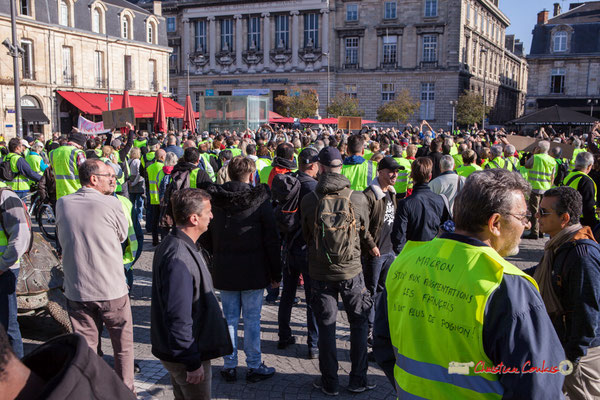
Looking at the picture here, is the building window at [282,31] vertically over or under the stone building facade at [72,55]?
over

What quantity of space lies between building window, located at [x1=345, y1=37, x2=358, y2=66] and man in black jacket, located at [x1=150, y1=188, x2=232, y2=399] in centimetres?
4848

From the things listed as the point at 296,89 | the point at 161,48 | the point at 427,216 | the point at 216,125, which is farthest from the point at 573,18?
the point at 427,216

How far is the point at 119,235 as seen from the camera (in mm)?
4270

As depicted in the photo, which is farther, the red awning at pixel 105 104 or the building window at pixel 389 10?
the building window at pixel 389 10

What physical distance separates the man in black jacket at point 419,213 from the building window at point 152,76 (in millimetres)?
38524

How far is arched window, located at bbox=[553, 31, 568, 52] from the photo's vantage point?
47.0 metres

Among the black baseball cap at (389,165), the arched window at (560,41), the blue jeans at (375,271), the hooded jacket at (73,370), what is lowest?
the blue jeans at (375,271)

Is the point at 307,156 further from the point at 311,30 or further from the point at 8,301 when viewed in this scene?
the point at 311,30

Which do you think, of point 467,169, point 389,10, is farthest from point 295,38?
point 467,169

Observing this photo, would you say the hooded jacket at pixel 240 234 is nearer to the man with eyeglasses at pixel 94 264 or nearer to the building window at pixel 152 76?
the man with eyeglasses at pixel 94 264

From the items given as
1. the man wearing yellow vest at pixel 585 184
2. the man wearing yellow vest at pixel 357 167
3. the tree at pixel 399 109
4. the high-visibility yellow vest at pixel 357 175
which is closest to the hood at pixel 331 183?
the man wearing yellow vest at pixel 357 167

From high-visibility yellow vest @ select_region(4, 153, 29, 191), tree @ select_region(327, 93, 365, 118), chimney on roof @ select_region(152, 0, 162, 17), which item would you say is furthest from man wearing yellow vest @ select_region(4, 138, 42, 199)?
chimney on roof @ select_region(152, 0, 162, 17)

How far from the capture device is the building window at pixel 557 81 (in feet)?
154

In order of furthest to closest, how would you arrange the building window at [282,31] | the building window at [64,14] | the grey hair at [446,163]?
the building window at [282,31] < the building window at [64,14] < the grey hair at [446,163]
